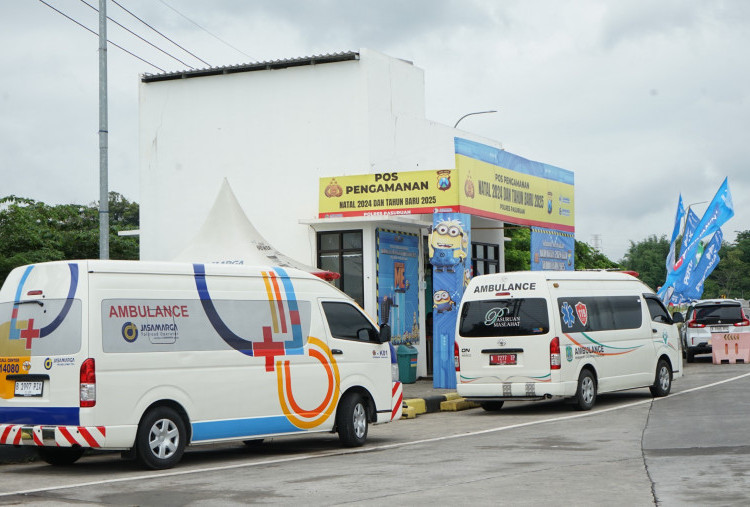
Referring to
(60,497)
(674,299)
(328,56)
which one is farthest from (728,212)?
(60,497)

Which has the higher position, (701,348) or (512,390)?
(701,348)

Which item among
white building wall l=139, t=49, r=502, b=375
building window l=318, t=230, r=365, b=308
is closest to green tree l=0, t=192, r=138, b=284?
white building wall l=139, t=49, r=502, b=375

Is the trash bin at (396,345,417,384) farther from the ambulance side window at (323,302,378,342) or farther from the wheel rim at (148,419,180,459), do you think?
the wheel rim at (148,419,180,459)

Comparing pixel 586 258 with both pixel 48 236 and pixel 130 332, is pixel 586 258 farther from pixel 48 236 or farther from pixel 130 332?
pixel 130 332

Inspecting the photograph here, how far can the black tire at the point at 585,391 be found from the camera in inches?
741

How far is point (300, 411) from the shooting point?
13781 mm

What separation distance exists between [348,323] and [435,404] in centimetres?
638

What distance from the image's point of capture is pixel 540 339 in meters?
18.3

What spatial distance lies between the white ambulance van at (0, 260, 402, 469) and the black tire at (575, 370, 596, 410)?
564cm

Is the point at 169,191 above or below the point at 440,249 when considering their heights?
above

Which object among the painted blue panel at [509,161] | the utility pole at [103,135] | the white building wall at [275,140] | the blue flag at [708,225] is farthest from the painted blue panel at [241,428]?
the blue flag at [708,225]

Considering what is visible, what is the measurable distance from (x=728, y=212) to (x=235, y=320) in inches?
1229

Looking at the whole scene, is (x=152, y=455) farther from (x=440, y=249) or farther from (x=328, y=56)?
(x=328, y=56)

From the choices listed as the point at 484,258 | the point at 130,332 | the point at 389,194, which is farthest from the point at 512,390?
the point at 484,258
